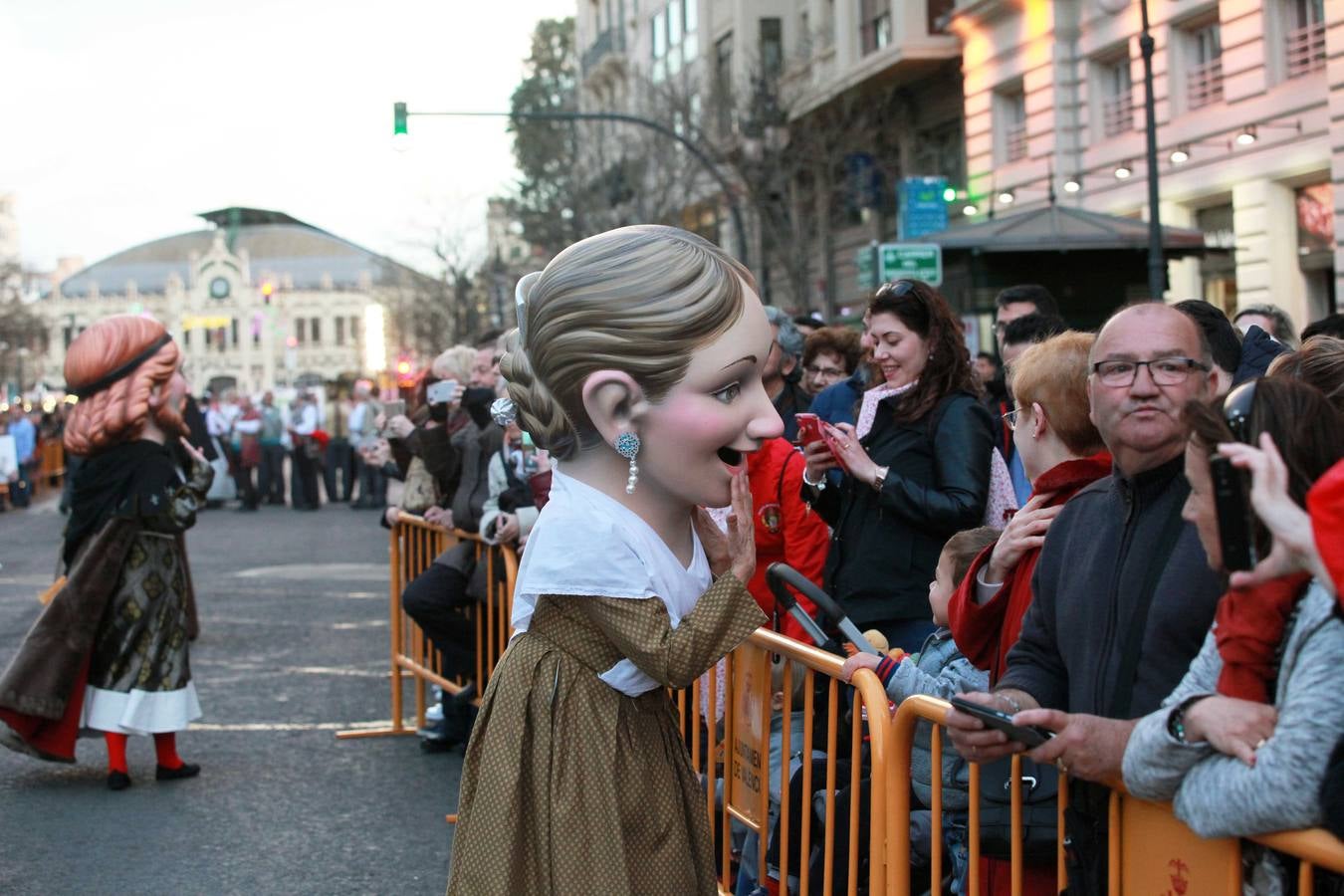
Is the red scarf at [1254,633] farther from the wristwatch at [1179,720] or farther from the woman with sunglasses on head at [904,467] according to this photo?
the woman with sunglasses on head at [904,467]

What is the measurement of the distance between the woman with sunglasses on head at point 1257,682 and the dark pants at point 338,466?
2604 centimetres

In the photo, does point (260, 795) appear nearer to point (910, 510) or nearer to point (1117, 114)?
point (910, 510)

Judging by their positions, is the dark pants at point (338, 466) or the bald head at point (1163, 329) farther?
the dark pants at point (338, 466)

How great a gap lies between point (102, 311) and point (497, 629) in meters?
156

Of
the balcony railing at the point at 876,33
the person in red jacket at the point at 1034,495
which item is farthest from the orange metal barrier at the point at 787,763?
the balcony railing at the point at 876,33

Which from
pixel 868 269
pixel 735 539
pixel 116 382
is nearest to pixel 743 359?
pixel 735 539

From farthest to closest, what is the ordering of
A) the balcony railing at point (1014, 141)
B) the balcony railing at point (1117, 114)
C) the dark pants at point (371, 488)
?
the balcony railing at point (1014, 141) → the dark pants at point (371, 488) → the balcony railing at point (1117, 114)

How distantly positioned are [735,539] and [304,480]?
24.3 m

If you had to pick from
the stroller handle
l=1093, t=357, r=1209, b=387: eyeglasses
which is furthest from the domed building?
l=1093, t=357, r=1209, b=387: eyeglasses

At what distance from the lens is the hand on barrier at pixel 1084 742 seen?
275cm

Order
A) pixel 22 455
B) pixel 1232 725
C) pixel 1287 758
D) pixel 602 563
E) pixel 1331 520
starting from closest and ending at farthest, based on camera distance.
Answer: pixel 1331 520 → pixel 1287 758 → pixel 1232 725 → pixel 602 563 → pixel 22 455

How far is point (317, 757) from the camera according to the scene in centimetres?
803

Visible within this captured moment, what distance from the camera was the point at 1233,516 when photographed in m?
2.44

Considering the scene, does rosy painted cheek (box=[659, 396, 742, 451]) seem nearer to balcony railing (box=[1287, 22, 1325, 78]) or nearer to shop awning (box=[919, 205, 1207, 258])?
shop awning (box=[919, 205, 1207, 258])
